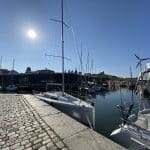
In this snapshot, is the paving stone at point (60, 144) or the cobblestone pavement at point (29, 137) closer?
the paving stone at point (60, 144)

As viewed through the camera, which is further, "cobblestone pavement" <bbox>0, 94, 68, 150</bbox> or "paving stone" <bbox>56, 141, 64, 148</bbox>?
"cobblestone pavement" <bbox>0, 94, 68, 150</bbox>

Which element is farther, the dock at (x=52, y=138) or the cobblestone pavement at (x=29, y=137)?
the cobblestone pavement at (x=29, y=137)

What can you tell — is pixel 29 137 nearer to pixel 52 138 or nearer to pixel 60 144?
pixel 52 138

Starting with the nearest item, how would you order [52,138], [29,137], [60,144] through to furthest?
[60,144]
[52,138]
[29,137]

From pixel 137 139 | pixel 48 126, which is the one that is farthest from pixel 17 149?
pixel 137 139

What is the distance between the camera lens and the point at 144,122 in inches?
403

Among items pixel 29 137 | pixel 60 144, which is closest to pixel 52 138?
pixel 60 144

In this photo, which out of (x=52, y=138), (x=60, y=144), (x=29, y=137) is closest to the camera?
(x=60, y=144)

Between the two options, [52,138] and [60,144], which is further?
[52,138]

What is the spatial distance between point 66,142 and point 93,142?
2.21 ft

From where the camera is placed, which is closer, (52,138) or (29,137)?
(52,138)

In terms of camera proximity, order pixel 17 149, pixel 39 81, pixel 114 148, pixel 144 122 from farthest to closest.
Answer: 1. pixel 39 81
2. pixel 144 122
3. pixel 17 149
4. pixel 114 148

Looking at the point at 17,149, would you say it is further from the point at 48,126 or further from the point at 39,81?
the point at 39,81

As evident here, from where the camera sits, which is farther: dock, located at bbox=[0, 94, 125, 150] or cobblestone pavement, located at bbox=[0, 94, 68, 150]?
cobblestone pavement, located at bbox=[0, 94, 68, 150]
